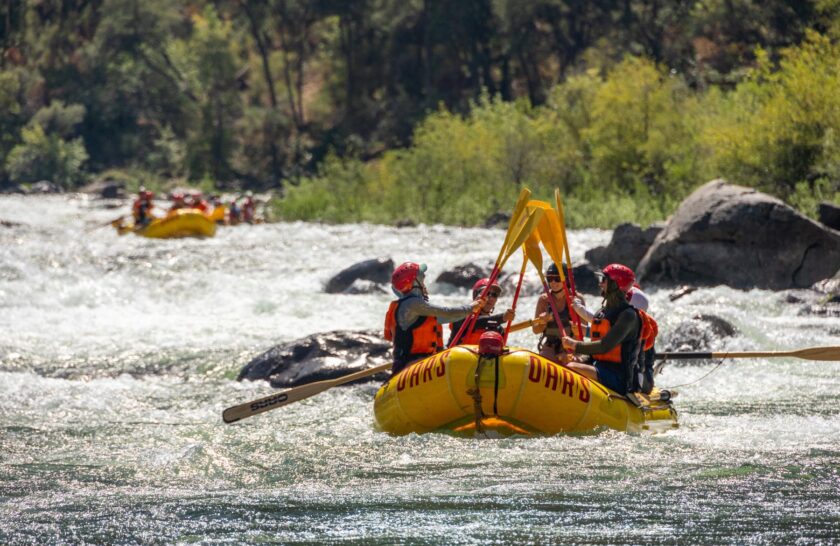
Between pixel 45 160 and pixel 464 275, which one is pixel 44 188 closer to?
pixel 45 160

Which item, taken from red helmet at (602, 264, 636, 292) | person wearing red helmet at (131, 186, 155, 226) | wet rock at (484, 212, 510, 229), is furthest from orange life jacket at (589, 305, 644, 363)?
person wearing red helmet at (131, 186, 155, 226)

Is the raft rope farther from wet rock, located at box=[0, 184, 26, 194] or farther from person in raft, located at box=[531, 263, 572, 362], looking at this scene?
wet rock, located at box=[0, 184, 26, 194]

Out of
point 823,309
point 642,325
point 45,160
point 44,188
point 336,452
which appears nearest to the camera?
point 336,452

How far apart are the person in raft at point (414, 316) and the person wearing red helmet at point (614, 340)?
2.90ft

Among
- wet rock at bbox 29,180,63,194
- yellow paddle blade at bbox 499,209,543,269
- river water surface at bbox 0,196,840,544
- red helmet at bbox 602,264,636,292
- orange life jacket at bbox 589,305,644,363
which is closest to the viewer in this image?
river water surface at bbox 0,196,840,544

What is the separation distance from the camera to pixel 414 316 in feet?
30.7

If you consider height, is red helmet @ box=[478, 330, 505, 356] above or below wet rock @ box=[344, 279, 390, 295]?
above

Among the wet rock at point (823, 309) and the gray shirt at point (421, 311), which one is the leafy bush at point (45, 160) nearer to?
the wet rock at point (823, 309)

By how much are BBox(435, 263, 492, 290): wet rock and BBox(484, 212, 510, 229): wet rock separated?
Result: 7.54 metres

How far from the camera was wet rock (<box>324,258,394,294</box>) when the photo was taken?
1841 centimetres

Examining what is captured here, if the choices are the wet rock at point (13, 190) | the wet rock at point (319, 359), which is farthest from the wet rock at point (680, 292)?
the wet rock at point (13, 190)

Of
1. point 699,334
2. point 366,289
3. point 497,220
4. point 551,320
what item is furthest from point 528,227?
point 497,220

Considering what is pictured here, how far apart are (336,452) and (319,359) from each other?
3.34 metres

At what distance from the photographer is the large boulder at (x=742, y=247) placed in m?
16.7
